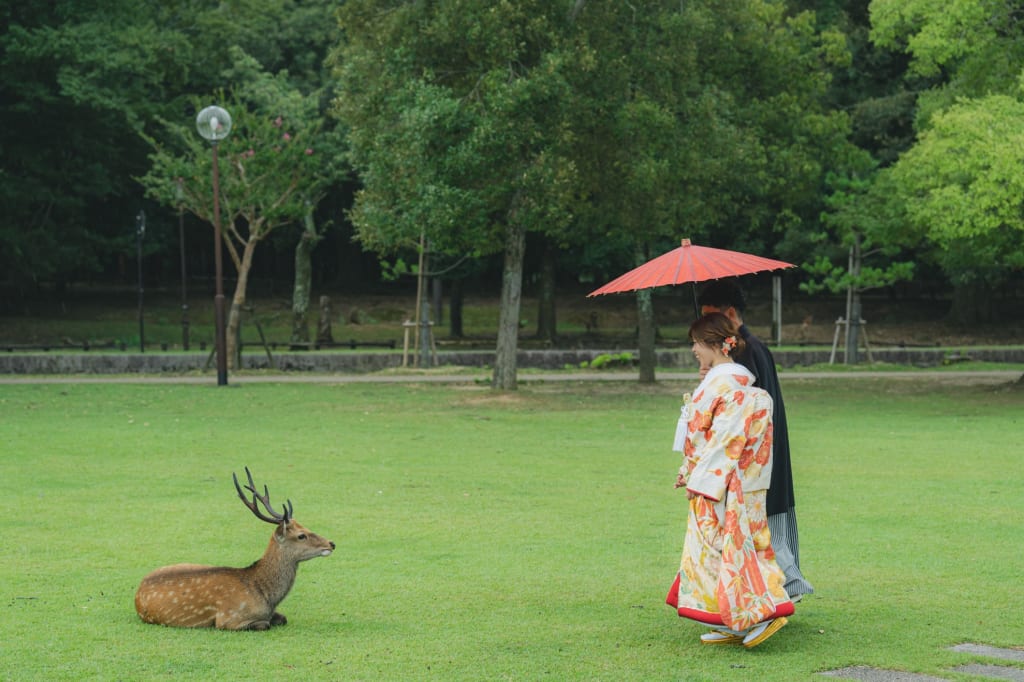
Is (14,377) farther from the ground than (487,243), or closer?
closer

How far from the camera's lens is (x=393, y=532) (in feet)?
33.5

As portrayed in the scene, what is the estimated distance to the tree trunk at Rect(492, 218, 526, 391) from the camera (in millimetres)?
23781

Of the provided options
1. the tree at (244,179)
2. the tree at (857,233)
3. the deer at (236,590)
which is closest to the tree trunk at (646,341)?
the tree at (857,233)

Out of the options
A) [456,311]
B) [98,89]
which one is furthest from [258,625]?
[456,311]

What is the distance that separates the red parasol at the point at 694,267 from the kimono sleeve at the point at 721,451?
741 millimetres

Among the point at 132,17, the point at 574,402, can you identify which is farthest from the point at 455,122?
the point at 132,17

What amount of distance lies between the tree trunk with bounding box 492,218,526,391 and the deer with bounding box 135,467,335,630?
1663 centimetres

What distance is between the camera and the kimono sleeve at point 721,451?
263 inches

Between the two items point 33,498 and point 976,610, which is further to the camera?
point 33,498

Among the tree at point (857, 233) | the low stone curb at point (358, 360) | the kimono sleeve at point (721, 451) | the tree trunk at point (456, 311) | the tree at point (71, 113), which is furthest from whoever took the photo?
the tree trunk at point (456, 311)

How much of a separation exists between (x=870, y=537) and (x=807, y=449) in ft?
20.2

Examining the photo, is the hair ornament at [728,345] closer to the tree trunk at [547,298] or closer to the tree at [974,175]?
the tree at [974,175]

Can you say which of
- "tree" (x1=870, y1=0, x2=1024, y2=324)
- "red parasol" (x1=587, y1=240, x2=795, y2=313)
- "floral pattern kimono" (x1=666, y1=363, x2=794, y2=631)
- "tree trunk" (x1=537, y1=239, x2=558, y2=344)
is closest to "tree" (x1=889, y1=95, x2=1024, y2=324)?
"tree" (x1=870, y1=0, x2=1024, y2=324)

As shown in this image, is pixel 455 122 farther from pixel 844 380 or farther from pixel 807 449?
pixel 844 380
